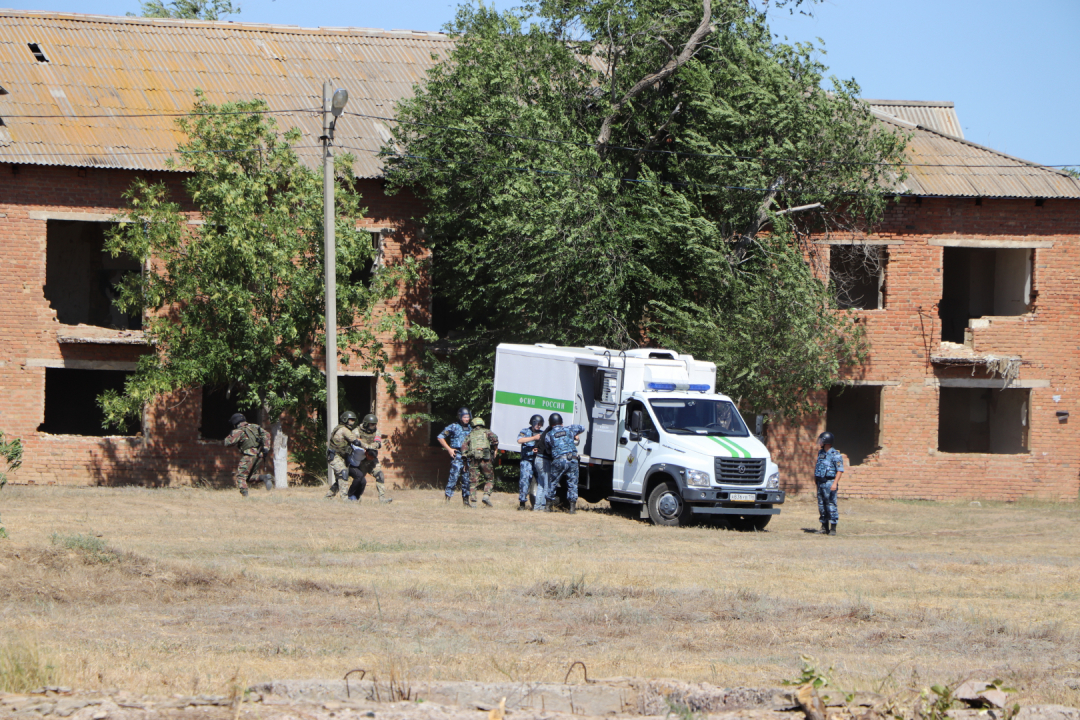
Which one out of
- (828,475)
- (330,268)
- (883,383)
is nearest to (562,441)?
(828,475)

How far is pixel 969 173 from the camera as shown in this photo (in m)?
25.6

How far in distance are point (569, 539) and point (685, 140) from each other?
37.9 feet

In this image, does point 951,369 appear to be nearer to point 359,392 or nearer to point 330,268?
point 359,392

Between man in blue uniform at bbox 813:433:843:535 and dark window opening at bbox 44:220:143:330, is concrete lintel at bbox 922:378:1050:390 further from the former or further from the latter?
dark window opening at bbox 44:220:143:330

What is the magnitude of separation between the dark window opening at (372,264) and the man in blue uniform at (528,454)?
19.1 ft

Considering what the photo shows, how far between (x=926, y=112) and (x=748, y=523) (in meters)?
A: 18.2

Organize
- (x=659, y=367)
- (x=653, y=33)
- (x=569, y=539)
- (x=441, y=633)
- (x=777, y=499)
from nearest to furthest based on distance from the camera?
1. (x=441, y=633)
2. (x=569, y=539)
3. (x=777, y=499)
4. (x=659, y=367)
5. (x=653, y=33)

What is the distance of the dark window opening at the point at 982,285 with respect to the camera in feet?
86.0

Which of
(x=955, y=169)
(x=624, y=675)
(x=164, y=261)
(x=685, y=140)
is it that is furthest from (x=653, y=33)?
(x=624, y=675)

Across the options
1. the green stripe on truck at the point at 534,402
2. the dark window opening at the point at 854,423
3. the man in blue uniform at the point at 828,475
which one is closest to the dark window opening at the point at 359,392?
the green stripe on truck at the point at 534,402

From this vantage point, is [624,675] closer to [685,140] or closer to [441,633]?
[441,633]

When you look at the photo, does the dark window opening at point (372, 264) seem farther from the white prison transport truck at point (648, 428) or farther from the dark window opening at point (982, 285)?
the dark window opening at point (982, 285)

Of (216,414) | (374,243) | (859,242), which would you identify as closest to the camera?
(374,243)

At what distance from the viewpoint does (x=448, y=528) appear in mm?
15188
